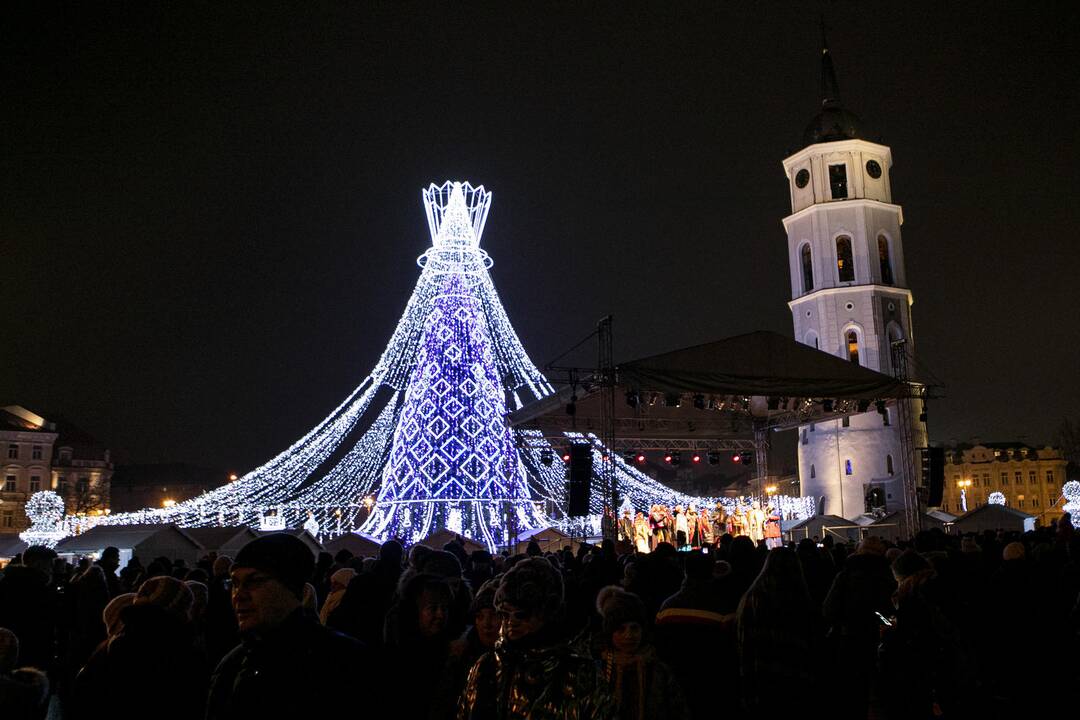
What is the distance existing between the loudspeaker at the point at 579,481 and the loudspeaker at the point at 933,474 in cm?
1016

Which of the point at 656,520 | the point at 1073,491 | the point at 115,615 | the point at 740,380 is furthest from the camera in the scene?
the point at 1073,491

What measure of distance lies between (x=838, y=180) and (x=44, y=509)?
3941 centimetres

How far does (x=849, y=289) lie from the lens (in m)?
41.4

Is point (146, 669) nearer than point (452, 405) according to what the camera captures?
Yes

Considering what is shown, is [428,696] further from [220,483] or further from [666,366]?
[220,483]

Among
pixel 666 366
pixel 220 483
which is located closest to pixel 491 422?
pixel 666 366

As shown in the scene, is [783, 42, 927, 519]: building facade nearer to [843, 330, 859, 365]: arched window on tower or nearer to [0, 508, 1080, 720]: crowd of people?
[843, 330, 859, 365]: arched window on tower

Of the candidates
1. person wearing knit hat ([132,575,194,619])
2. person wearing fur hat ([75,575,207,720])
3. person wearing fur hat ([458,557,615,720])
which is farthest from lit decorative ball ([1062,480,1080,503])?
person wearing fur hat ([75,575,207,720])

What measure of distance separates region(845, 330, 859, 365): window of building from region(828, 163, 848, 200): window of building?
6.54 m

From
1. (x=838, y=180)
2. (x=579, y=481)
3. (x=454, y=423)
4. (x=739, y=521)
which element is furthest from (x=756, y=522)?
(x=838, y=180)

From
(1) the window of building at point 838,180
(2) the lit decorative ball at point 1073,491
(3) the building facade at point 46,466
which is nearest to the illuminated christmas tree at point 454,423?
(1) the window of building at point 838,180

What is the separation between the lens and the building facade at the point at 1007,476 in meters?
78.2

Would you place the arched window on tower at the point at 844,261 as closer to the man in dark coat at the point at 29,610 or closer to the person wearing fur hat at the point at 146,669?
the man in dark coat at the point at 29,610

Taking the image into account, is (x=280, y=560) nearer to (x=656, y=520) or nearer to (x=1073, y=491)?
(x=656, y=520)
